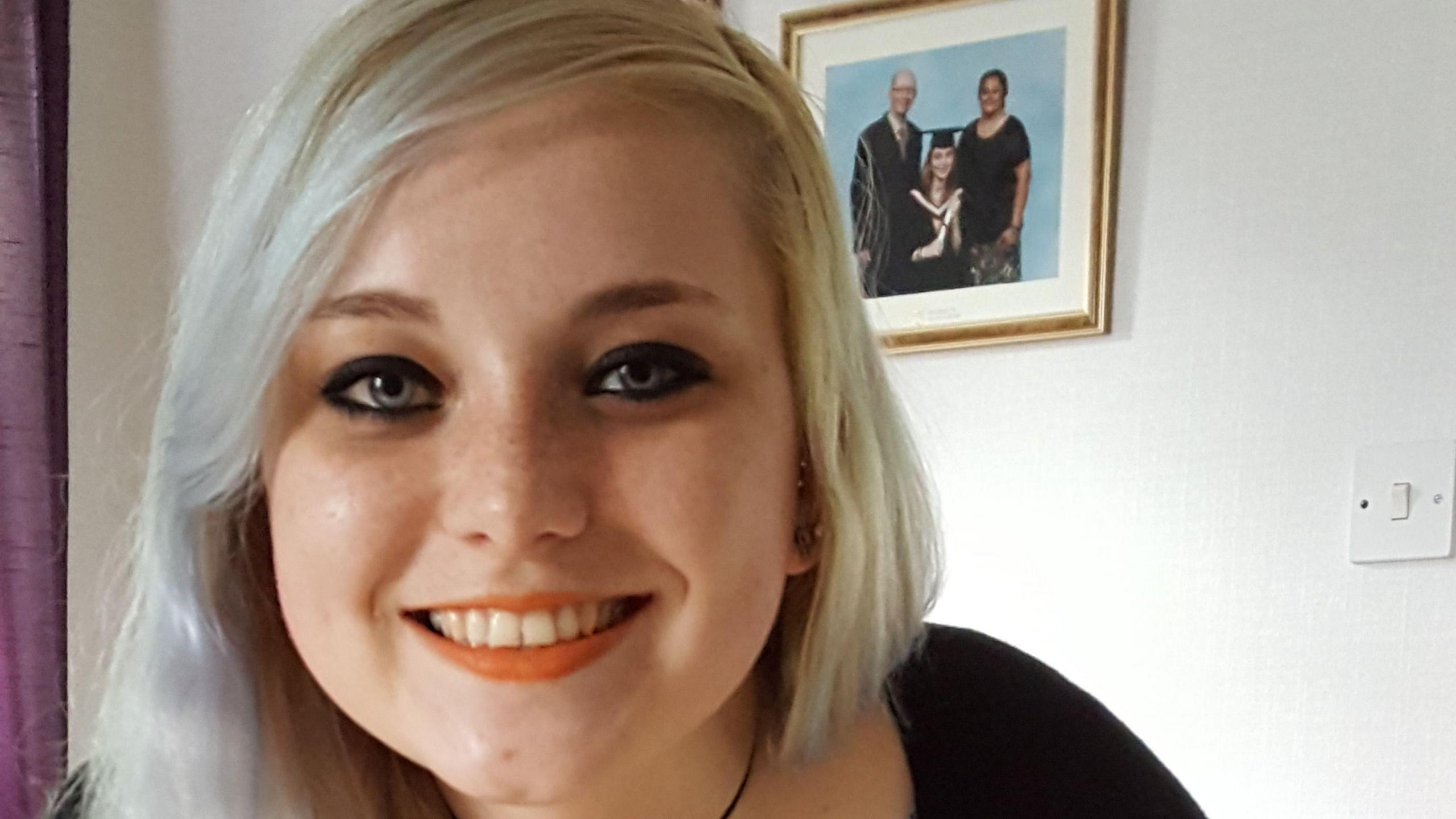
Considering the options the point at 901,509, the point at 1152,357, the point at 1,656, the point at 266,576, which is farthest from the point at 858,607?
the point at 1,656

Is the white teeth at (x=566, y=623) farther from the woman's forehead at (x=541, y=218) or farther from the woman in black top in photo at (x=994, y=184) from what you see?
the woman in black top in photo at (x=994, y=184)

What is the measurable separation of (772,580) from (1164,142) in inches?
36.0

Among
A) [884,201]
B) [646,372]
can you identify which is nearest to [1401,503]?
[884,201]

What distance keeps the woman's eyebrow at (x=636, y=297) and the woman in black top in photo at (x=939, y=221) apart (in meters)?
0.86

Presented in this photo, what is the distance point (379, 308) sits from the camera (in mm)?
637

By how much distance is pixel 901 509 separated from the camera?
2.97ft

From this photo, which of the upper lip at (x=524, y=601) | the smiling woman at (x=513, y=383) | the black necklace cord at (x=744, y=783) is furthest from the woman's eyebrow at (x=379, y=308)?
the black necklace cord at (x=744, y=783)

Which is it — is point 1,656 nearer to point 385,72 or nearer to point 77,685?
point 77,685

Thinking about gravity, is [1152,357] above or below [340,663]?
above

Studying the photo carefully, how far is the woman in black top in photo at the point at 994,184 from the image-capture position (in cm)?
144

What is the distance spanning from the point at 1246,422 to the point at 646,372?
88 centimetres

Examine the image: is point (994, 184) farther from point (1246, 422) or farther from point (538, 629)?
point (538, 629)

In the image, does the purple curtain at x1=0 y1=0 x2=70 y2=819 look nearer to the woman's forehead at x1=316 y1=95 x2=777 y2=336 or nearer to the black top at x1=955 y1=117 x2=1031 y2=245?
the woman's forehead at x1=316 y1=95 x2=777 y2=336

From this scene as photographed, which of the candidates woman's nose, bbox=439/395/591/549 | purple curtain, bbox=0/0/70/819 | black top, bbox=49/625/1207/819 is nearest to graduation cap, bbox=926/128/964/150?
black top, bbox=49/625/1207/819
